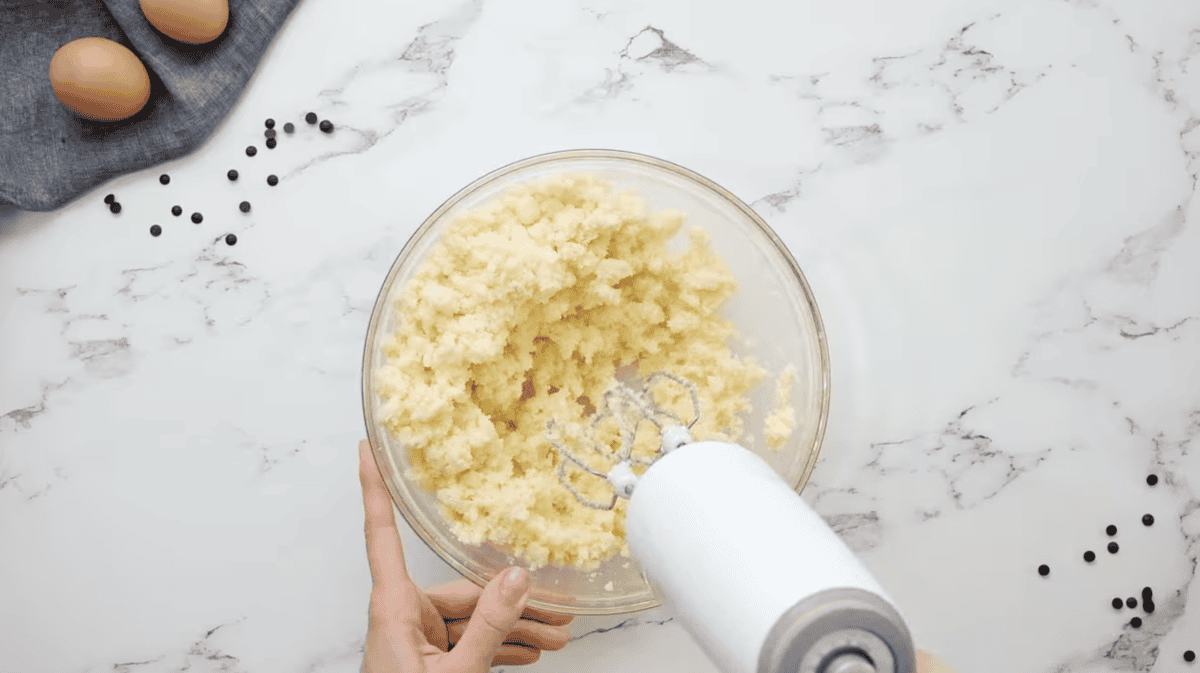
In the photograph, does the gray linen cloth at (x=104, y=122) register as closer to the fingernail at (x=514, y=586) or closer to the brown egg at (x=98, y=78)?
the brown egg at (x=98, y=78)

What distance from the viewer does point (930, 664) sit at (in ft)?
4.29

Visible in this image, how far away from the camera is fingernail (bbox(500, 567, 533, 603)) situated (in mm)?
1109

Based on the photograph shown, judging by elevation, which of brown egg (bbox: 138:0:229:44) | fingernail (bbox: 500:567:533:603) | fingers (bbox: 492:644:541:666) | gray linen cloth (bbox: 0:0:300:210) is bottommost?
fingers (bbox: 492:644:541:666)

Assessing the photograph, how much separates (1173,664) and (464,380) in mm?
1437

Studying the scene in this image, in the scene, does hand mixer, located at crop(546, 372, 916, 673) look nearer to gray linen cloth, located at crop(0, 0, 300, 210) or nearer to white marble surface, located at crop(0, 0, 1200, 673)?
white marble surface, located at crop(0, 0, 1200, 673)

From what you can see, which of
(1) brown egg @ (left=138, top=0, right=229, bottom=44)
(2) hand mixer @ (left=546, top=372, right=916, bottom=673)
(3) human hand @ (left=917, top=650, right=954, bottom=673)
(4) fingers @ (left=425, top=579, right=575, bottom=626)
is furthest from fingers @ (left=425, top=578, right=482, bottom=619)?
(1) brown egg @ (left=138, top=0, right=229, bottom=44)

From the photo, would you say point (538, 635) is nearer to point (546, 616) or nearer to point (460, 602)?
point (546, 616)

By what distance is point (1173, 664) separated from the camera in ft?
4.72

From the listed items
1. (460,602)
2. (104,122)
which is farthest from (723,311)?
(104,122)

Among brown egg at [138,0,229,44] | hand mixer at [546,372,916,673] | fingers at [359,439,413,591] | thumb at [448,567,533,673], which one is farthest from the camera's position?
brown egg at [138,0,229,44]

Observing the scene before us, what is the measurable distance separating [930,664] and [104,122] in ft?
5.81

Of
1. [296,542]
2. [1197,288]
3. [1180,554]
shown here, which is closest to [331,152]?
[296,542]

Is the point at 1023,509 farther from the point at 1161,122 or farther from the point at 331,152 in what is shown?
the point at 331,152

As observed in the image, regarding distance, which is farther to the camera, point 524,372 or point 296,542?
point 296,542
